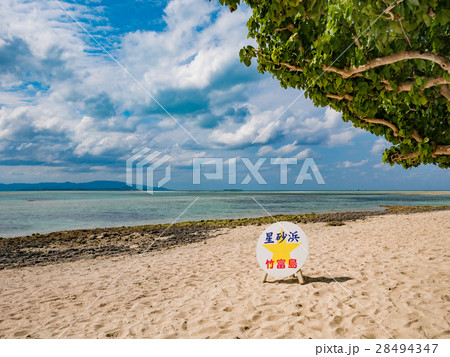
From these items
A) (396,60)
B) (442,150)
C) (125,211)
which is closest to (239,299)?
(396,60)

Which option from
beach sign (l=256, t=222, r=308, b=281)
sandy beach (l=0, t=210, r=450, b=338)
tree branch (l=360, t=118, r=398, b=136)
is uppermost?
tree branch (l=360, t=118, r=398, b=136)

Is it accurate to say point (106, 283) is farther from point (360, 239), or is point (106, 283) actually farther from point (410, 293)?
point (360, 239)

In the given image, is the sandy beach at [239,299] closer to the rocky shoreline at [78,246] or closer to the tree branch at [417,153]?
the tree branch at [417,153]

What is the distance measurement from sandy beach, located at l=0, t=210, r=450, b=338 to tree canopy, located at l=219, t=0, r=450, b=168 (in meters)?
2.99

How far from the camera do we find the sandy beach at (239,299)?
4117mm

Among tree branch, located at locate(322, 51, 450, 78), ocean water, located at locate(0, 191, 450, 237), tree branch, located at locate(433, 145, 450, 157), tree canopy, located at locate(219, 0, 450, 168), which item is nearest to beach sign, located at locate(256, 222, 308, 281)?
tree canopy, located at locate(219, 0, 450, 168)

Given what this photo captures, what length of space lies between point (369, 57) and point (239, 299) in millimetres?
4966

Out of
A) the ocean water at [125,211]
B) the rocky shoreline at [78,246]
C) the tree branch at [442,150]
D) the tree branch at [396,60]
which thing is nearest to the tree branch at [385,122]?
the tree branch at [442,150]

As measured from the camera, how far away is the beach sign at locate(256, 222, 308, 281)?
239 inches

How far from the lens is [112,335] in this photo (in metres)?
4.21

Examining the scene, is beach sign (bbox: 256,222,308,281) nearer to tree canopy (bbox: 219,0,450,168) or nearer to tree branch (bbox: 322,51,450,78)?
tree canopy (bbox: 219,0,450,168)

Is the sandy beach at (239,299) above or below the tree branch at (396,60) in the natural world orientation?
below

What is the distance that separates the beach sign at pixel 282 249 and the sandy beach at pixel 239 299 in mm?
396

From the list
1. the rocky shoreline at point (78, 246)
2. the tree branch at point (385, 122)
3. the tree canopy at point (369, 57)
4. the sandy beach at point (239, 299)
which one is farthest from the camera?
the rocky shoreline at point (78, 246)
